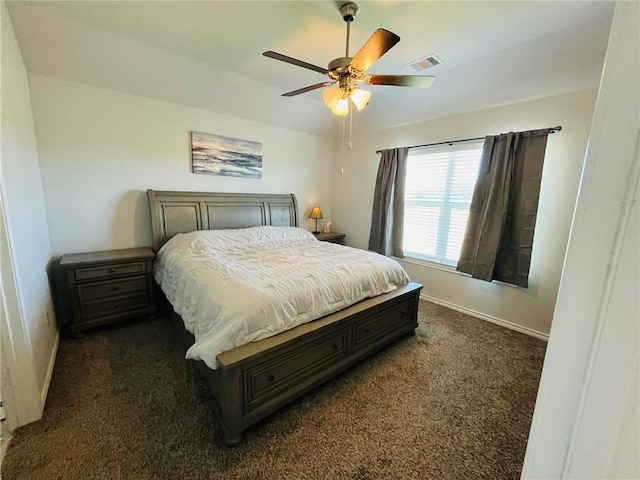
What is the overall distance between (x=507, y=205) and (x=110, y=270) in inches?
162

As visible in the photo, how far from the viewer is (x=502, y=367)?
7.55 feet

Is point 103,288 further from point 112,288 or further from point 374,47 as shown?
point 374,47

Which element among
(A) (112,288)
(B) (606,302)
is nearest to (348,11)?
(B) (606,302)

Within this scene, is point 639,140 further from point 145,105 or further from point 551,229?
point 145,105

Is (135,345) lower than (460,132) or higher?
lower

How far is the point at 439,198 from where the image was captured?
11.6ft

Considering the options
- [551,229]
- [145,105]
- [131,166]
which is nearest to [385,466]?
[551,229]

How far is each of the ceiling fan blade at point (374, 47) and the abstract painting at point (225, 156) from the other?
7.86 ft

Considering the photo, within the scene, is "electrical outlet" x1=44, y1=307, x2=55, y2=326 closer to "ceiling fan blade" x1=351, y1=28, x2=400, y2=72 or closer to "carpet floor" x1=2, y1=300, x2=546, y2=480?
"carpet floor" x1=2, y1=300, x2=546, y2=480

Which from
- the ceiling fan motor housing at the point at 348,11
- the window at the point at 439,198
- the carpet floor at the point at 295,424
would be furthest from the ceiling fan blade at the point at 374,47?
the carpet floor at the point at 295,424

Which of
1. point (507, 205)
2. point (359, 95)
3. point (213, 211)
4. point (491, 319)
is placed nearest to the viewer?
point (359, 95)

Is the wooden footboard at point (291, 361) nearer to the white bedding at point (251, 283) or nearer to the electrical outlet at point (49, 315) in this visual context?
the white bedding at point (251, 283)

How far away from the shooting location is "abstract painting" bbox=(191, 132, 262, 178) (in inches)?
135

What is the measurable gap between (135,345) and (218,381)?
4.51 feet
